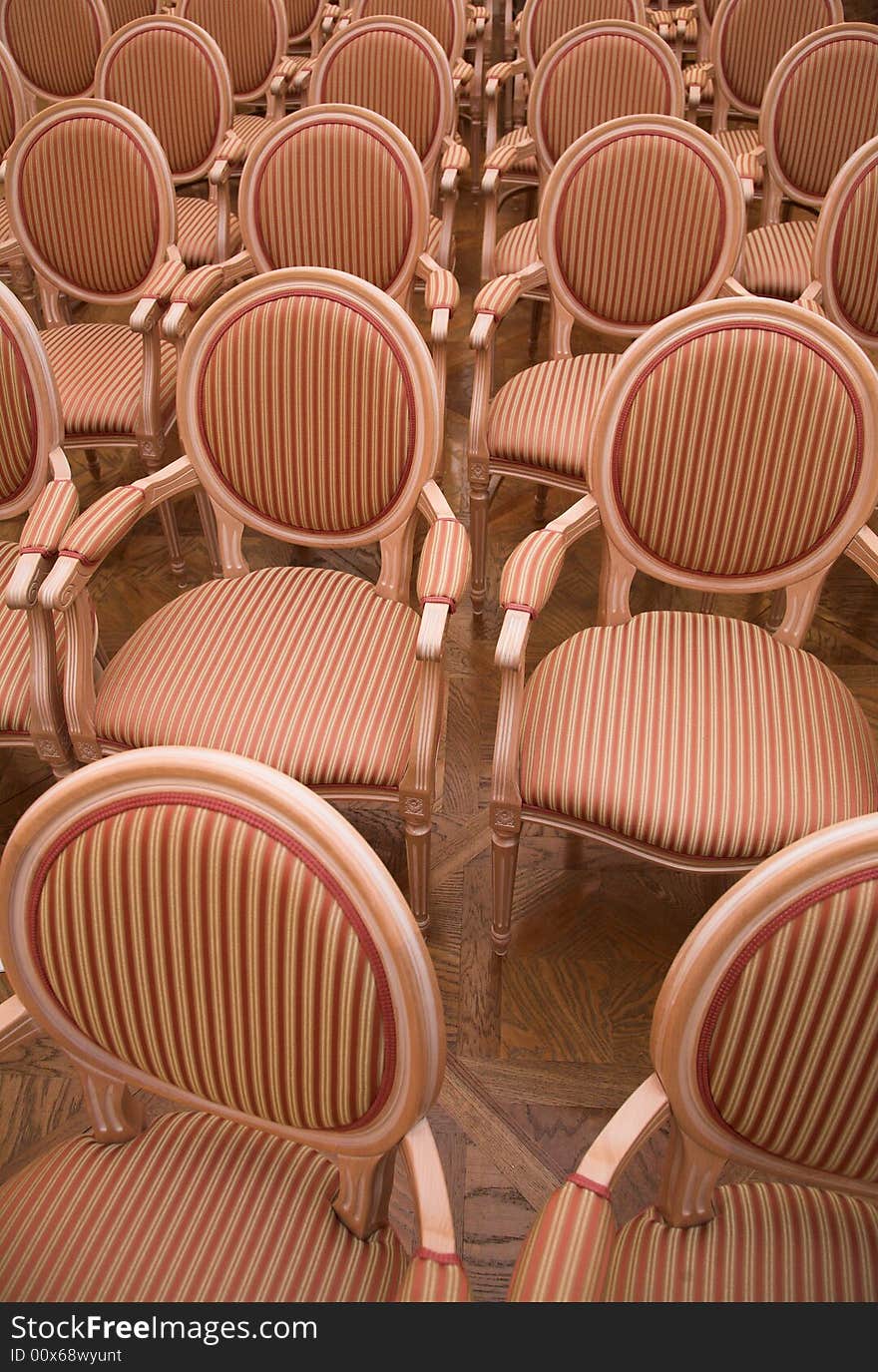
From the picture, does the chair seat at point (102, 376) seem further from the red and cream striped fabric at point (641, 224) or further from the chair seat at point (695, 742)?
the chair seat at point (695, 742)

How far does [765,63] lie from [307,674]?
7.03ft

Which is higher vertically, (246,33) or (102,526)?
(246,33)

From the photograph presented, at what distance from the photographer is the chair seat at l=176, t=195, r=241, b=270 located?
2.11m

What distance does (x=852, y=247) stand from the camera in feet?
5.33

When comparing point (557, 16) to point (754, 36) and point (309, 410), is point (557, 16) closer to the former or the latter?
point (754, 36)

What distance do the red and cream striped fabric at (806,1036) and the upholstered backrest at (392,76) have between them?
203 cm

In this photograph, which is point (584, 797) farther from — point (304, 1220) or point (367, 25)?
point (367, 25)

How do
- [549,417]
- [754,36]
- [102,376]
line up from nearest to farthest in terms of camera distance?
[549,417] < [102,376] < [754,36]

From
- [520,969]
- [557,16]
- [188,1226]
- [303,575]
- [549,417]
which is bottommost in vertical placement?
[520,969]

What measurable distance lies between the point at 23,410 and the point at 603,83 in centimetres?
142

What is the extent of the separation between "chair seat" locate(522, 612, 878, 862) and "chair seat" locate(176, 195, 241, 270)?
1.37 metres

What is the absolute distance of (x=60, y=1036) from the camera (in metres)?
0.77

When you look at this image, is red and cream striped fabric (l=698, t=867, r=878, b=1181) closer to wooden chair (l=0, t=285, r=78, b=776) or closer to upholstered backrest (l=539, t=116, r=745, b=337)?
wooden chair (l=0, t=285, r=78, b=776)

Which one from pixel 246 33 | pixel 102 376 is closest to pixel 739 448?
pixel 102 376
